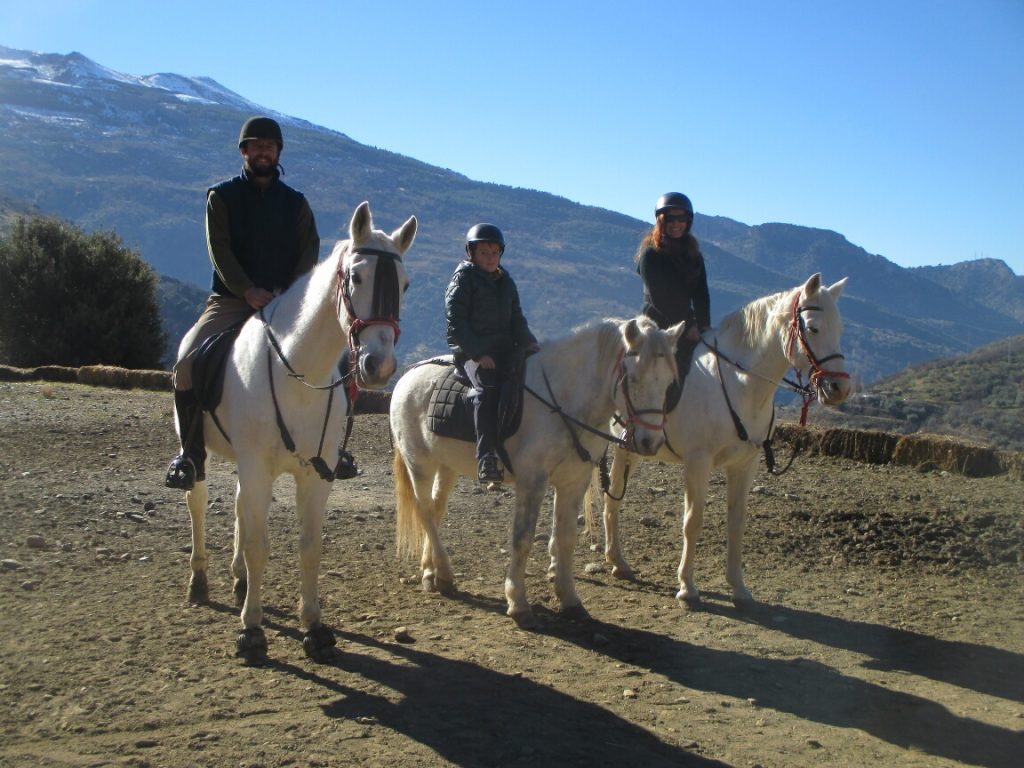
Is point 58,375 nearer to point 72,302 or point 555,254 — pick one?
point 72,302

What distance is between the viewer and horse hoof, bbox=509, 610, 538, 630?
252 inches

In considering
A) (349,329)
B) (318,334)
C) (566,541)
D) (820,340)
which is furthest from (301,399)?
(820,340)

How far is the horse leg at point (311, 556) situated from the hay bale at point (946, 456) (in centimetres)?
955

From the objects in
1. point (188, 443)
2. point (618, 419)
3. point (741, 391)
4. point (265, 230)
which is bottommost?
point (188, 443)

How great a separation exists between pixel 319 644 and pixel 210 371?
6.19 ft

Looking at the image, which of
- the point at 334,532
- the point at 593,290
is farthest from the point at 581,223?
the point at 334,532

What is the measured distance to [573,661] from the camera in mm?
5734

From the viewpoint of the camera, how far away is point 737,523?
7.41m

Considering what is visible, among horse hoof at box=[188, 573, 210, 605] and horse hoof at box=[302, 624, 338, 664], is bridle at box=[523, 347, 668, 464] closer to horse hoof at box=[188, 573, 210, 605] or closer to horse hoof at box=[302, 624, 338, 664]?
horse hoof at box=[302, 624, 338, 664]

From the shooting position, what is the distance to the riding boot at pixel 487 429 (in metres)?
6.43

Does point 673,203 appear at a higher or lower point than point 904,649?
higher

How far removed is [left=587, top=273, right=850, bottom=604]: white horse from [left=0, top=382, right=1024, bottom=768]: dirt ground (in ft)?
2.25

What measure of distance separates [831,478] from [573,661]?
728cm

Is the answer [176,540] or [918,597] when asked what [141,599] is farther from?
[918,597]
